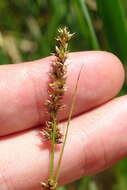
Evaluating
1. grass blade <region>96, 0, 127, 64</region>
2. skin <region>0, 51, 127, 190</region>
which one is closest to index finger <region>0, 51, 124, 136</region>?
skin <region>0, 51, 127, 190</region>

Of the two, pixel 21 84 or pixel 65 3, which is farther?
pixel 65 3

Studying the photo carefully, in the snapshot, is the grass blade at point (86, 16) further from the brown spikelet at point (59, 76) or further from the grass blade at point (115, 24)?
the brown spikelet at point (59, 76)

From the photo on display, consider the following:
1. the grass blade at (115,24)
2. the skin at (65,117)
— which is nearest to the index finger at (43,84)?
the skin at (65,117)

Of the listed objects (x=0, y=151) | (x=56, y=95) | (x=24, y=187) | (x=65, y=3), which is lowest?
(x=24, y=187)

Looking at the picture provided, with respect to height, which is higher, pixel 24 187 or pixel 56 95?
pixel 56 95

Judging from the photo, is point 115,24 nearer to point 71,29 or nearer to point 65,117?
point 65,117

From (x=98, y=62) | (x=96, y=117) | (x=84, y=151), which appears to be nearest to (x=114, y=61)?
(x=98, y=62)

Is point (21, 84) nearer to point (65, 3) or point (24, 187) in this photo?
point (24, 187)
